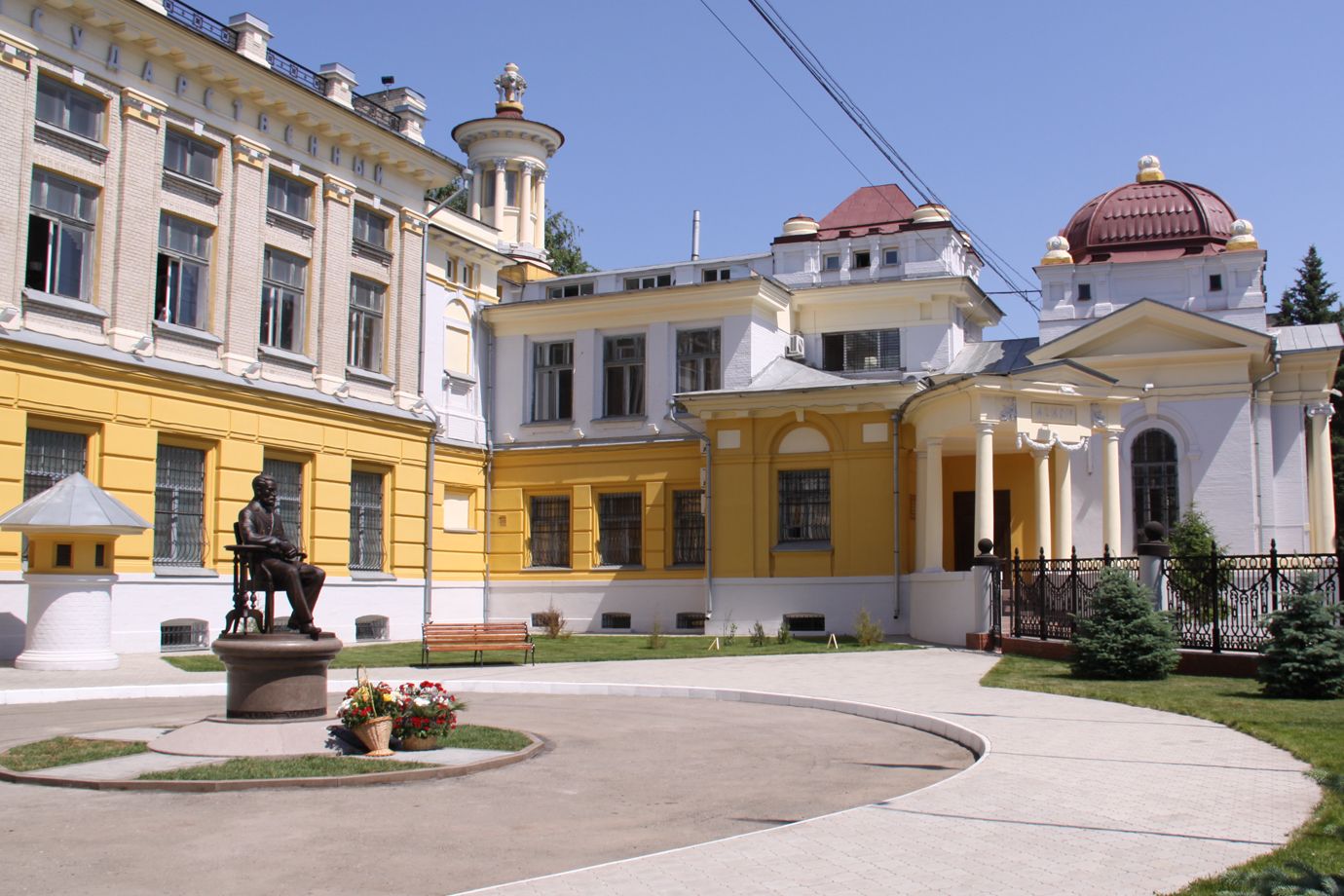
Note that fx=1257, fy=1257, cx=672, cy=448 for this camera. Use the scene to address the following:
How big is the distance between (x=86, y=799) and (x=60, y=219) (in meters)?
16.4

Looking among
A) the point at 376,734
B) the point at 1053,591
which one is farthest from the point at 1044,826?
the point at 1053,591

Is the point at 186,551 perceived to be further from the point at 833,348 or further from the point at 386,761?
the point at 833,348

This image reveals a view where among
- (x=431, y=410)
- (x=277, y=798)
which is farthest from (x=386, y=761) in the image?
(x=431, y=410)

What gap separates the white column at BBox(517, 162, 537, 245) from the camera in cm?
4247

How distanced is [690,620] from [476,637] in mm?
11491

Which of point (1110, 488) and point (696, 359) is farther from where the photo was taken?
point (696, 359)

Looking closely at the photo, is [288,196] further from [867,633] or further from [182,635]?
[867,633]

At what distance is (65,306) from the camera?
888 inches

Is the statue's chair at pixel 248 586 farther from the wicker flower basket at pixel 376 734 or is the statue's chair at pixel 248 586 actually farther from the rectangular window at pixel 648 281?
the rectangular window at pixel 648 281

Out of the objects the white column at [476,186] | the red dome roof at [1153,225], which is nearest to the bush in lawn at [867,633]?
the red dome roof at [1153,225]

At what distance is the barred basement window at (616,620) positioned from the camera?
1320 inches

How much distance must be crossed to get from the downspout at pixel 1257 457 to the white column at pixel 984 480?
857 centimetres

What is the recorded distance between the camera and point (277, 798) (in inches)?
383

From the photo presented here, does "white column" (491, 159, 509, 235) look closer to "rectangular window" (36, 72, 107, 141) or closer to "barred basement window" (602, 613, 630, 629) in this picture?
"barred basement window" (602, 613, 630, 629)
